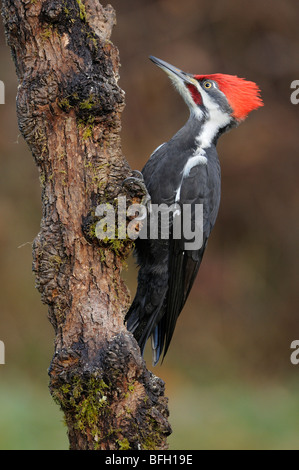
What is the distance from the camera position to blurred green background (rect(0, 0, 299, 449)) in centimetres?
571

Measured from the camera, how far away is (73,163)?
2357 mm

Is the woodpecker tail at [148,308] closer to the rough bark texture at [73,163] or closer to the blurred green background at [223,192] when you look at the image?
the rough bark texture at [73,163]

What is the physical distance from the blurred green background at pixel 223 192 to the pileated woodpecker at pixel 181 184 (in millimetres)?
2585

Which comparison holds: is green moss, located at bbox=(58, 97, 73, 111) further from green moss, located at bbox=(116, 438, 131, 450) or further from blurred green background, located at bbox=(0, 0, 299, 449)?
blurred green background, located at bbox=(0, 0, 299, 449)

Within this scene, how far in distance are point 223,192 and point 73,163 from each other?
12.1 ft

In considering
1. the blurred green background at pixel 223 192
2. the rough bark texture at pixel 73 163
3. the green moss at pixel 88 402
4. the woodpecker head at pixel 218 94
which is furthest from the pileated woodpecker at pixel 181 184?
the blurred green background at pixel 223 192

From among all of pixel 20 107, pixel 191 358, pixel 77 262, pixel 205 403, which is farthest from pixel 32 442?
pixel 20 107

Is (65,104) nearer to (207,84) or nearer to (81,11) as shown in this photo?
(81,11)

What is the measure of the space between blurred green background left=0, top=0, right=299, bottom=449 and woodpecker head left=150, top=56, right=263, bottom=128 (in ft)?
8.47

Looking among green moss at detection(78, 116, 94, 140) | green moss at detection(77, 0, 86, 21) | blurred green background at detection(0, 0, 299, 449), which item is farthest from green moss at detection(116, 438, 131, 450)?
blurred green background at detection(0, 0, 299, 449)

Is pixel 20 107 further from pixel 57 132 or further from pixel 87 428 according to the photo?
pixel 87 428

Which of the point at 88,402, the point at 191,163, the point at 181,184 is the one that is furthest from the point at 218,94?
the point at 88,402

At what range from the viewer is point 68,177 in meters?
2.35
